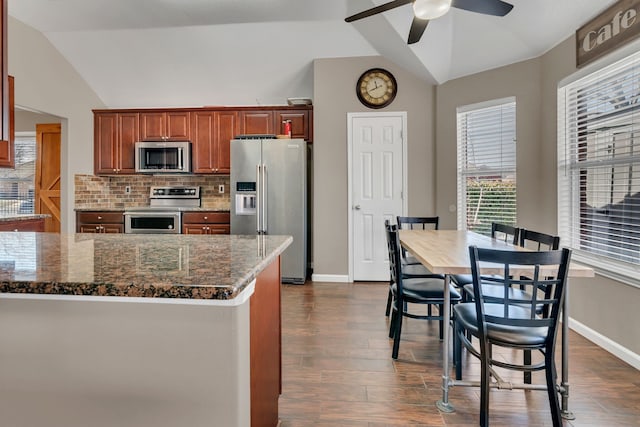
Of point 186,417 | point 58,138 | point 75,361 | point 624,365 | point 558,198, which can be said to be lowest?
point 624,365

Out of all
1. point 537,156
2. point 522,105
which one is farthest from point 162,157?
point 537,156

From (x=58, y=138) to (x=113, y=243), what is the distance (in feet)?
16.8

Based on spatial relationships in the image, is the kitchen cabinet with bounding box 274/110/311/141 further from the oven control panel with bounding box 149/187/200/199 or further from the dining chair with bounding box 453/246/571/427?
the dining chair with bounding box 453/246/571/427

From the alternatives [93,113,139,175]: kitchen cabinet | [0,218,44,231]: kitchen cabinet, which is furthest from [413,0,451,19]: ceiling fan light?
[93,113,139,175]: kitchen cabinet

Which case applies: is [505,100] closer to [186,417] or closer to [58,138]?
[186,417]

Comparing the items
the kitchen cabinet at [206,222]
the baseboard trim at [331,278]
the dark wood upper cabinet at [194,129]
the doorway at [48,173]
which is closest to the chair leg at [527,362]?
the baseboard trim at [331,278]

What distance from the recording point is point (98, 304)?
94cm

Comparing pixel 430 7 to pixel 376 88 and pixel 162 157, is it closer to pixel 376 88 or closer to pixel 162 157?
pixel 376 88

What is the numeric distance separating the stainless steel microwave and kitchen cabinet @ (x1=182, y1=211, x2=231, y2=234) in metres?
0.65

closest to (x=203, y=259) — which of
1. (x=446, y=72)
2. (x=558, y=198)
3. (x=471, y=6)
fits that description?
(x=471, y=6)

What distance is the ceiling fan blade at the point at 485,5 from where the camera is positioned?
2.42m

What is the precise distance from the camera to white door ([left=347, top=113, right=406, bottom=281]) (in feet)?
14.7

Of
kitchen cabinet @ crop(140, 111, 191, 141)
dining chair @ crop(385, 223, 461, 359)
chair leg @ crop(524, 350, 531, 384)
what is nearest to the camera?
chair leg @ crop(524, 350, 531, 384)

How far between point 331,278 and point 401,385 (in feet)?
8.09
